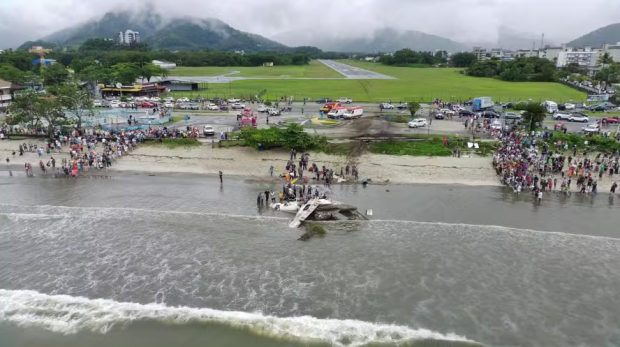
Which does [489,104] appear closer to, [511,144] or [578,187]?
[511,144]

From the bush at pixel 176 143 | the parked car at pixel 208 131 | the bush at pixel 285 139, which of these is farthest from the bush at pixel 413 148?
the bush at pixel 176 143

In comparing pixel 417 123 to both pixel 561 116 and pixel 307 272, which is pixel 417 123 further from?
pixel 307 272

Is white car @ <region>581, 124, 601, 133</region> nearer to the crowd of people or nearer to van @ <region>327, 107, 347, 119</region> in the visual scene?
the crowd of people

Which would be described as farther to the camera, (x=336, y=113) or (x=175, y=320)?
(x=336, y=113)

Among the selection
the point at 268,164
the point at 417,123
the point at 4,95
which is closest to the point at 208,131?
the point at 268,164

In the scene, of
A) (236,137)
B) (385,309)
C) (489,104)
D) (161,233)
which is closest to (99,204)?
(161,233)

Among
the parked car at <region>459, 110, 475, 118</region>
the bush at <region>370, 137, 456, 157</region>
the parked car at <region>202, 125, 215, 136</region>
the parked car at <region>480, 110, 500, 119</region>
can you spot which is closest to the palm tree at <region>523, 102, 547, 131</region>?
the parked car at <region>480, 110, 500, 119</region>
